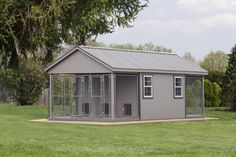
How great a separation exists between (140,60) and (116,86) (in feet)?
6.92

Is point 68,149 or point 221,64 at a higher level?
point 221,64

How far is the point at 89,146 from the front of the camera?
15383 millimetres

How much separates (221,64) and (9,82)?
3317 centimetres

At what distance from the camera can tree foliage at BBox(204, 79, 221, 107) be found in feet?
145

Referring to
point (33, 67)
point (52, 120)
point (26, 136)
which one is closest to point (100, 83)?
point (52, 120)

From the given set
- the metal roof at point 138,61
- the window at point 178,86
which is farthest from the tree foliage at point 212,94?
the window at point 178,86

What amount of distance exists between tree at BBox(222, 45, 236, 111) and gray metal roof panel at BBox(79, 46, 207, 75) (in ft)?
21.4

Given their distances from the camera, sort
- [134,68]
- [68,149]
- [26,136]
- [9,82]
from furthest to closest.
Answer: [9,82] → [134,68] → [26,136] → [68,149]

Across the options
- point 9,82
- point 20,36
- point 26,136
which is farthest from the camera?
point 9,82

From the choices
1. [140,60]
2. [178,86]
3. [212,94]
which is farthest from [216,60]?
[140,60]

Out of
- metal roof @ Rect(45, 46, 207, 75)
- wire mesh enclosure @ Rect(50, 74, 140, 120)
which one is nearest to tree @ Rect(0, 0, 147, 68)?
metal roof @ Rect(45, 46, 207, 75)

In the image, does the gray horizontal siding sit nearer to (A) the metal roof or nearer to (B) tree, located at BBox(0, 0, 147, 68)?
(A) the metal roof

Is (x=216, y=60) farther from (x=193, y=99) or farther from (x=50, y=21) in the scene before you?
(x=50, y=21)

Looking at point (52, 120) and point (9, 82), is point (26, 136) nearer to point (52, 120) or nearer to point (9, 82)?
point (52, 120)
